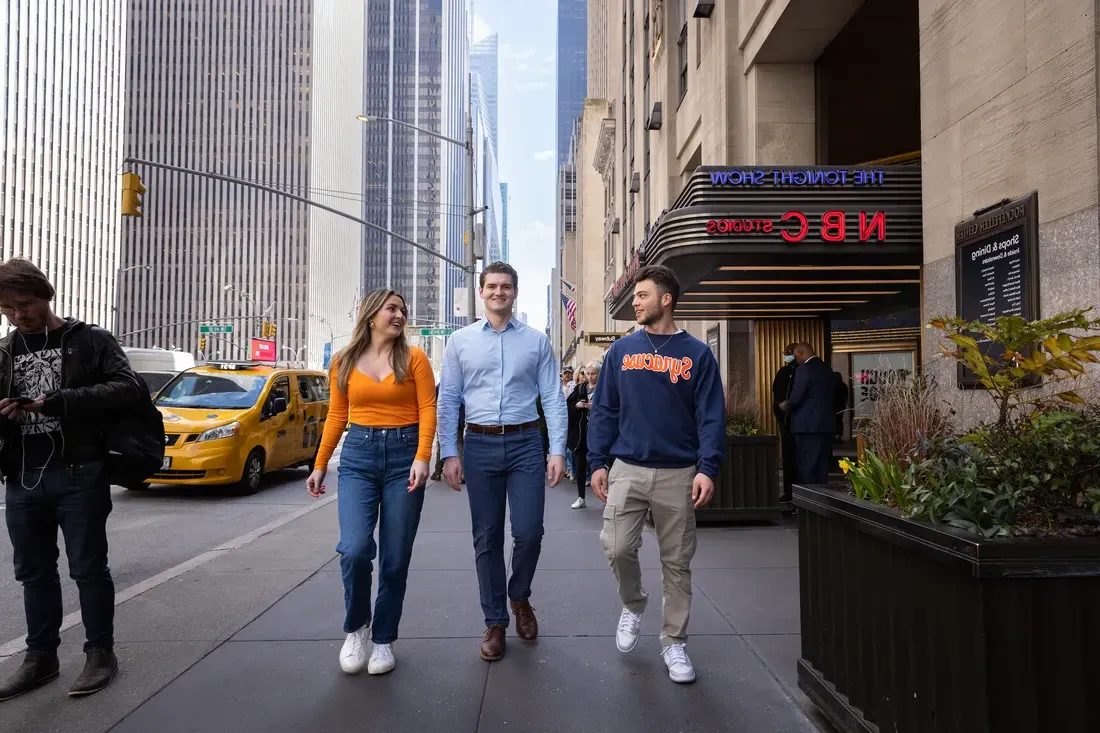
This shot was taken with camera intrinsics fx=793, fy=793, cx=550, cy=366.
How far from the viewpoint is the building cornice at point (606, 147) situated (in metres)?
41.2

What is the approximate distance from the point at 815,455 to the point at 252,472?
8064mm

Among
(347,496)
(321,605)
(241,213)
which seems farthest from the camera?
(241,213)

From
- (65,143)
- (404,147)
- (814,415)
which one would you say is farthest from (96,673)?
(404,147)

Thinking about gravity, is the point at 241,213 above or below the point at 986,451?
above

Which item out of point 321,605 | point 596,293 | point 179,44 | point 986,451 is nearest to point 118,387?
point 321,605

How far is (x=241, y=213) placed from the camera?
109 metres

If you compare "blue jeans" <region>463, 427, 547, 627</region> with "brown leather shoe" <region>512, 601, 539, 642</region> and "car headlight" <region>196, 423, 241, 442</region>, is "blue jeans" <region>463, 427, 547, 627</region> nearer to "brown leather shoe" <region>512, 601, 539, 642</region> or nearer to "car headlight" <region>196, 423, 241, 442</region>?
"brown leather shoe" <region>512, 601, 539, 642</region>

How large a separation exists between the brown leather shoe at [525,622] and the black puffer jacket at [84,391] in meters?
2.32

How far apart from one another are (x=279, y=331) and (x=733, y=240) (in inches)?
4418

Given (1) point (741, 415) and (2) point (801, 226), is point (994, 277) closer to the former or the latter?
(2) point (801, 226)

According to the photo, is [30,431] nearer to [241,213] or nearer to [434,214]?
[241,213]

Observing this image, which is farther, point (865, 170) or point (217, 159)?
point (217, 159)

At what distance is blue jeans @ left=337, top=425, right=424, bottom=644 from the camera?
4.04 metres

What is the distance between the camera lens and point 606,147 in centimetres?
4547
